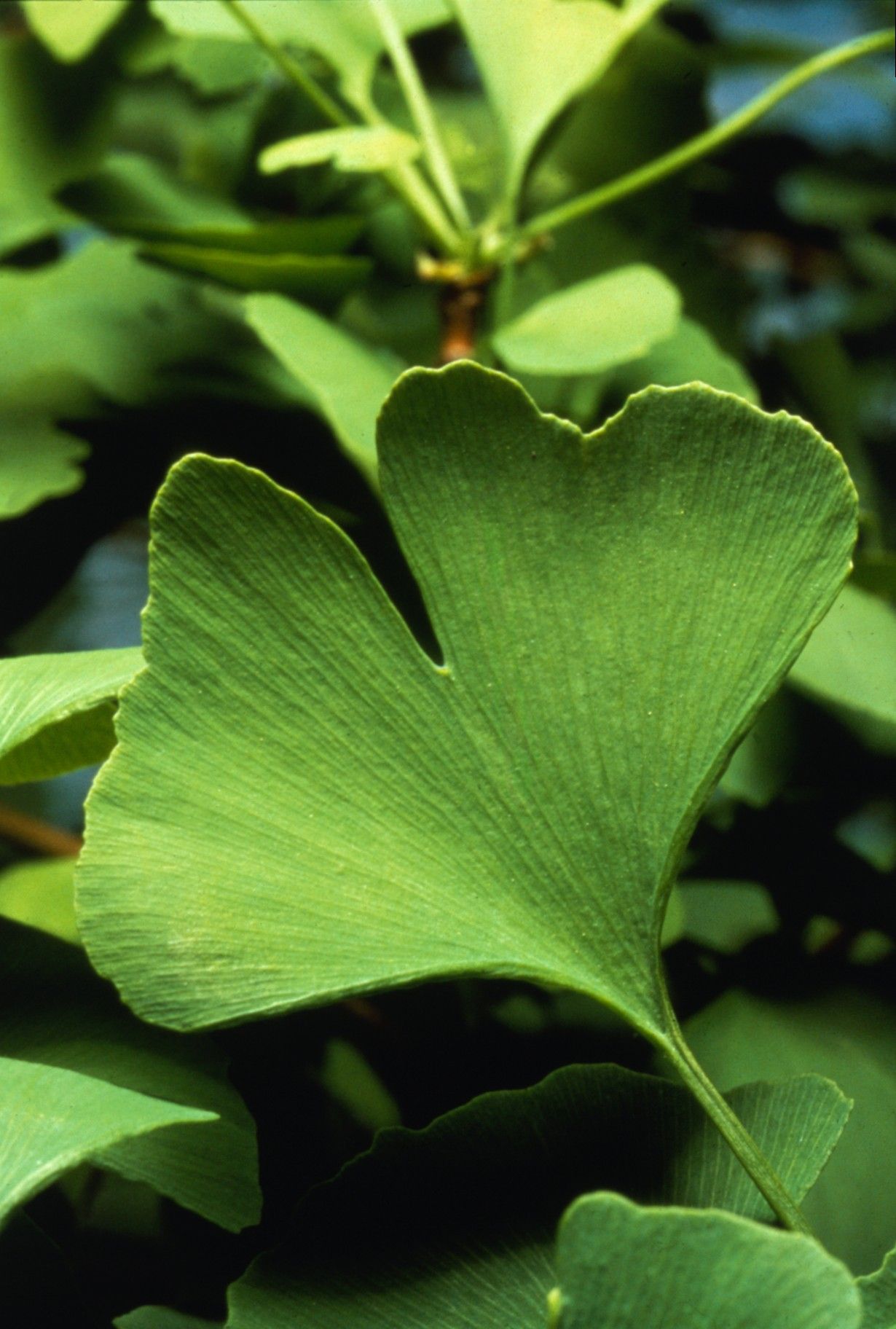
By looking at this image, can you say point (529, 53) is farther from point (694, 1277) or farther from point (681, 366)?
point (694, 1277)

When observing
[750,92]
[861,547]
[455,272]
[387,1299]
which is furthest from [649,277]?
[750,92]

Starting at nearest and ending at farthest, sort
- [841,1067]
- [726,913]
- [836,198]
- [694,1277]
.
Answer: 1. [694,1277]
2. [841,1067]
3. [726,913]
4. [836,198]

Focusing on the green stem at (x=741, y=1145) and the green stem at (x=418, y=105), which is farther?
the green stem at (x=418, y=105)

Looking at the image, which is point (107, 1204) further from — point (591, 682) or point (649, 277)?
point (649, 277)

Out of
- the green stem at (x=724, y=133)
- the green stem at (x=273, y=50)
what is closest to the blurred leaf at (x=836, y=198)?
the green stem at (x=724, y=133)

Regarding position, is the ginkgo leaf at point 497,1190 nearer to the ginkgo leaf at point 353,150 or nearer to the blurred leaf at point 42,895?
the blurred leaf at point 42,895

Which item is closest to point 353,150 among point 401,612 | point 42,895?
point 401,612

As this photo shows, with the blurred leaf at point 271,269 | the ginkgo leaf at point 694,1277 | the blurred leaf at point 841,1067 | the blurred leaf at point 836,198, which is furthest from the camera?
the blurred leaf at point 836,198
